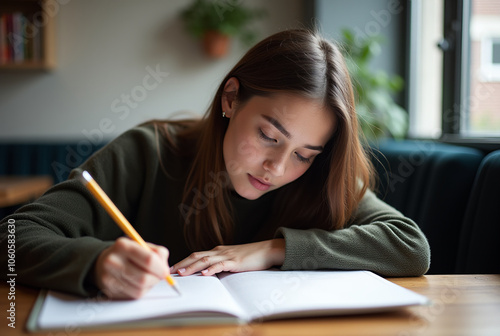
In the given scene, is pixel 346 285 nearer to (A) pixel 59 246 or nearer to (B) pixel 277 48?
(A) pixel 59 246

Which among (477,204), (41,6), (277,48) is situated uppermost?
(41,6)

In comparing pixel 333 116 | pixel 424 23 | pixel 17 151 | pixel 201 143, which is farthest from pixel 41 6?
pixel 333 116

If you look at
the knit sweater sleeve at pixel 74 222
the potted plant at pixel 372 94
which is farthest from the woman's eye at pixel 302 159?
the potted plant at pixel 372 94

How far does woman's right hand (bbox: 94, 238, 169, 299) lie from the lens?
734 mm

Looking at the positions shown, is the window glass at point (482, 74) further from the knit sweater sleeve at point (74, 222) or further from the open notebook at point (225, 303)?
the open notebook at point (225, 303)

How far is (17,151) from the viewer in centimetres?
359

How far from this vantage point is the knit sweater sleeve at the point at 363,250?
Result: 0.98m

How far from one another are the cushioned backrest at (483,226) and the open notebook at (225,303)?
1.69ft

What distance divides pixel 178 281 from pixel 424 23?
280 centimetres

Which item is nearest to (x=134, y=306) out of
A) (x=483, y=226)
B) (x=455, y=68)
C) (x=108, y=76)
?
(x=483, y=226)

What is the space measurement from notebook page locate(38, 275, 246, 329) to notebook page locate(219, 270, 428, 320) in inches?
1.6

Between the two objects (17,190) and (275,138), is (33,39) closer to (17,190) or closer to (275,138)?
(17,190)

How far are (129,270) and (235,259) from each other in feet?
0.90

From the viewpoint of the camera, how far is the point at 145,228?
135 cm
